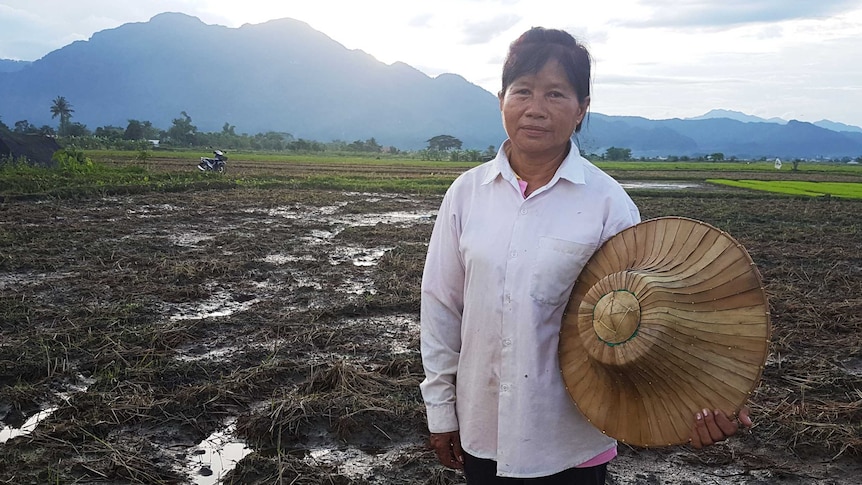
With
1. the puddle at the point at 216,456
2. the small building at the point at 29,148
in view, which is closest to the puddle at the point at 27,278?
the puddle at the point at 216,456

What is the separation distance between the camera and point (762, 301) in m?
1.20

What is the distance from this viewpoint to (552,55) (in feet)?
4.66

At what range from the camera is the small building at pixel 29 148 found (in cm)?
1602

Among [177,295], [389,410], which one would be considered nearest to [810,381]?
[389,410]

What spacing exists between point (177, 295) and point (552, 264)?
486cm

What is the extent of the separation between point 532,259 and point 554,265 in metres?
0.05

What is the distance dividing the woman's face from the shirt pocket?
24 centimetres

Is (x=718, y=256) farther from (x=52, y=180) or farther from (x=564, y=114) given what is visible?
(x=52, y=180)

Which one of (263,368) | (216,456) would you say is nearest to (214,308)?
(263,368)

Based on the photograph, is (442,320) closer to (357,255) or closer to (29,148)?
(357,255)

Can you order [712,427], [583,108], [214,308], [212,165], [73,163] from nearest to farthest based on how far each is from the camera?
1. [712,427]
2. [583,108]
3. [214,308]
4. [73,163]
5. [212,165]

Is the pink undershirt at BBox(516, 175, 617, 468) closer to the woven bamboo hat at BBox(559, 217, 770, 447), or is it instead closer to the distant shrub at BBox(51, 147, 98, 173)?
the woven bamboo hat at BBox(559, 217, 770, 447)

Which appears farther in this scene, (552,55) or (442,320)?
(442,320)

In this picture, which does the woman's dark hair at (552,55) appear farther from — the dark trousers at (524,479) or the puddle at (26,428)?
the puddle at (26,428)
